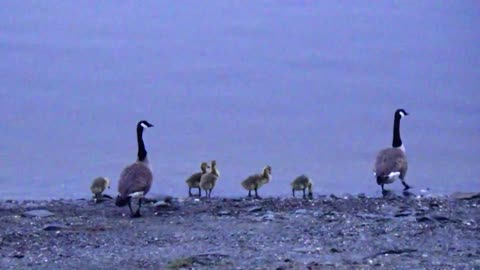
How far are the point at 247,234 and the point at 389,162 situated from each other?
401 cm

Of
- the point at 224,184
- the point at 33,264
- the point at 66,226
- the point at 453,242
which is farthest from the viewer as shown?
the point at 224,184

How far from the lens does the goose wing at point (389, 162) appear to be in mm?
14094

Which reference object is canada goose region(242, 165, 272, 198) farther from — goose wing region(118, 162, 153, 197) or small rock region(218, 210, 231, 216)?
small rock region(218, 210, 231, 216)

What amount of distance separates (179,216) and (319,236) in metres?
1.74

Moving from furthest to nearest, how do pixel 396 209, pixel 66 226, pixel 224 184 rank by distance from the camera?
pixel 224 184
pixel 396 209
pixel 66 226

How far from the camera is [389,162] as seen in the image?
14.2 m

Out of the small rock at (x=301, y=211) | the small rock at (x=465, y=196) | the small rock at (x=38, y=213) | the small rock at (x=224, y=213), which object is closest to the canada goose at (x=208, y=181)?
the small rock at (x=224, y=213)

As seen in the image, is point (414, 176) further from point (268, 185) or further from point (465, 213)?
point (465, 213)

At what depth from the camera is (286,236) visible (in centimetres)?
1046

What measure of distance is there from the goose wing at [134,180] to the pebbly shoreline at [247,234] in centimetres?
22

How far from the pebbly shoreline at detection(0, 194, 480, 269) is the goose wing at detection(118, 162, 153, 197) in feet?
0.72

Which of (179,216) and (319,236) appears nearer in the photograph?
(319,236)

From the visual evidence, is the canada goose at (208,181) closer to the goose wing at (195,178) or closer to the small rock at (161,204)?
the goose wing at (195,178)

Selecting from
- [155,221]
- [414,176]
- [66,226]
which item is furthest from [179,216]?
[414,176]
